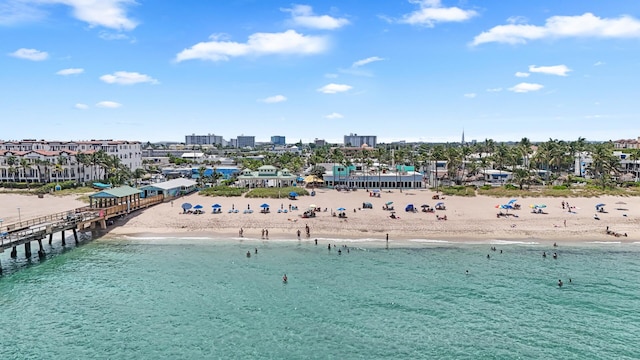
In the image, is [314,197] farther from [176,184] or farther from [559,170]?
[559,170]

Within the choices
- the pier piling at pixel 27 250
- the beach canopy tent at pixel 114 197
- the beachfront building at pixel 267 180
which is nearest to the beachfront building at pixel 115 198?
the beach canopy tent at pixel 114 197

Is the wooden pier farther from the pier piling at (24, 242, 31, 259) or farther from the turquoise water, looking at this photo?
the turquoise water

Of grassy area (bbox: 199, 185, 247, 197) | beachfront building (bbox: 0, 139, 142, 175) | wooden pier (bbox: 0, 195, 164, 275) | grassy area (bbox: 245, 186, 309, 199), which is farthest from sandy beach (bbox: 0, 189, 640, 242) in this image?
beachfront building (bbox: 0, 139, 142, 175)

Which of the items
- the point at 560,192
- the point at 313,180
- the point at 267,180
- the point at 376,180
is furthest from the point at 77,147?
the point at 560,192

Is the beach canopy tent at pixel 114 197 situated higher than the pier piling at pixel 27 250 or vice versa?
the beach canopy tent at pixel 114 197

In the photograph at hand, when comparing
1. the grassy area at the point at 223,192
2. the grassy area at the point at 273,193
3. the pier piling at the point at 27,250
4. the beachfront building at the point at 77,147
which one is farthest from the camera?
the beachfront building at the point at 77,147

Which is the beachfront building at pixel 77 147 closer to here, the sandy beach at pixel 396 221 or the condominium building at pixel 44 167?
the condominium building at pixel 44 167
